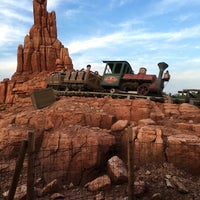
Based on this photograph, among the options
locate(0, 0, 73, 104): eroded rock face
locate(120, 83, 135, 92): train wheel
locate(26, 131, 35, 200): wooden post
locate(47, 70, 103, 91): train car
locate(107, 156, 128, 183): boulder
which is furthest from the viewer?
locate(0, 0, 73, 104): eroded rock face

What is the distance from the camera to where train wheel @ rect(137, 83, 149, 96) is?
18234 millimetres

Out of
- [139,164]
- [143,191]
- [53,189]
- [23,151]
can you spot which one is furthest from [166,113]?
[23,151]

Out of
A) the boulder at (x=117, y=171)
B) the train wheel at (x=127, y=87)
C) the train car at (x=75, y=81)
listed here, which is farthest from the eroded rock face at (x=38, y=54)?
the boulder at (x=117, y=171)

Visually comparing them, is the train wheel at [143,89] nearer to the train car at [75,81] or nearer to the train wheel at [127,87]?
the train wheel at [127,87]

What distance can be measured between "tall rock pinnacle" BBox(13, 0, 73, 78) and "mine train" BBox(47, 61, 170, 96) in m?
31.2

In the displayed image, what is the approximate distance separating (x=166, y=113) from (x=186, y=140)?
3983 millimetres

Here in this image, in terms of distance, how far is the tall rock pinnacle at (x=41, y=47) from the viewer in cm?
5088

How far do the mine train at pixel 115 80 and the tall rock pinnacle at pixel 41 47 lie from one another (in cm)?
3116

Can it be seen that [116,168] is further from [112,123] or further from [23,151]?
[23,151]

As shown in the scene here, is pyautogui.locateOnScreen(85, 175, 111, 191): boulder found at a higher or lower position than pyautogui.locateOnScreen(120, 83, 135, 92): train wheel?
lower

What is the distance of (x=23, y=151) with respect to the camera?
20.7 feet

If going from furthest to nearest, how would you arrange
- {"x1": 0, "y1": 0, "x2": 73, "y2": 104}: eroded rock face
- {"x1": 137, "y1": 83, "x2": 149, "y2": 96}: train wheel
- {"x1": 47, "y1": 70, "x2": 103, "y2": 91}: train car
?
{"x1": 0, "y1": 0, "x2": 73, "y2": 104}: eroded rock face → {"x1": 47, "y1": 70, "x2": 103, "y2": 91}: train car → {"x1": 137, "y1": 83, "x2": 149, "y2": 96}: train wheel

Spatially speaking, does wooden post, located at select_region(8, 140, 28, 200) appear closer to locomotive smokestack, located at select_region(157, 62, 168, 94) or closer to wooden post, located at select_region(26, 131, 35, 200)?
wooden post, located at select_region(26, 131, 35, 200)

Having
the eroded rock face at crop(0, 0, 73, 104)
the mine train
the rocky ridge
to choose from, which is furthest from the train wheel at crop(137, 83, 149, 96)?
the eroded rock face at crop(0, 0, 73, 104)
